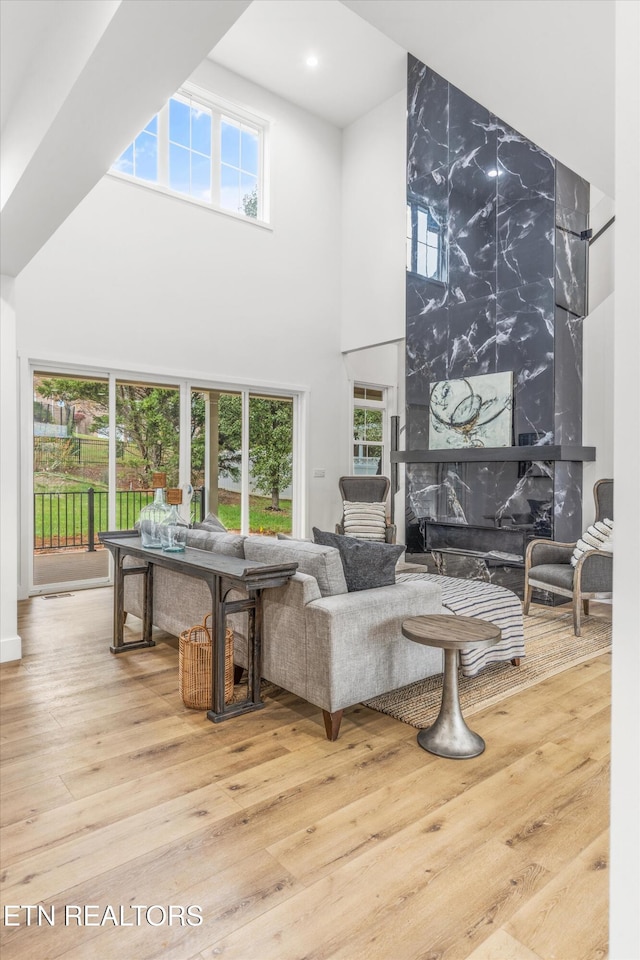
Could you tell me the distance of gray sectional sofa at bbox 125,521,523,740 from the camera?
2557 mm

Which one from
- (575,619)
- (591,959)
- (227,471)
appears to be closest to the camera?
(591,959)

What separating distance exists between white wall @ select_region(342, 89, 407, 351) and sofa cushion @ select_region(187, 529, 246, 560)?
13.9ft

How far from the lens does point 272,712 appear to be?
282cm

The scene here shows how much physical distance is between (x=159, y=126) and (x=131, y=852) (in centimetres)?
668

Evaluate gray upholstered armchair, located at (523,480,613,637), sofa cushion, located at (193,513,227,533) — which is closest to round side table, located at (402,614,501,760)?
sofa cushion, located at (193,513,227,533)

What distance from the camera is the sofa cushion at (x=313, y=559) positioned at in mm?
2775

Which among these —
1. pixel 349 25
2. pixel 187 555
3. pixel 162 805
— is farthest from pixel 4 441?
pixel 349 25

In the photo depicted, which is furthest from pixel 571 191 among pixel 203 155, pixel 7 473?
pixel 7 473

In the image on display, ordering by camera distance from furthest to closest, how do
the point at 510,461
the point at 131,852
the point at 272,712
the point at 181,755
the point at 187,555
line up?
the point at 510,461 → the point at 187,555 → the point at 272,712 → the point at 181,755 → the point at 131,852

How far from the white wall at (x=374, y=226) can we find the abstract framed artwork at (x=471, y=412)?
119 centimetres

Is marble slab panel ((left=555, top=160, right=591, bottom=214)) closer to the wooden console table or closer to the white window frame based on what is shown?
the white window frame

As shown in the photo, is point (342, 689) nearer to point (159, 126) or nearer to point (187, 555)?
point (187, 555)

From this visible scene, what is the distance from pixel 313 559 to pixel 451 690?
86 centimetres

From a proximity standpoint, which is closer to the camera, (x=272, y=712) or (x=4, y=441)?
(x=272, y=712)
